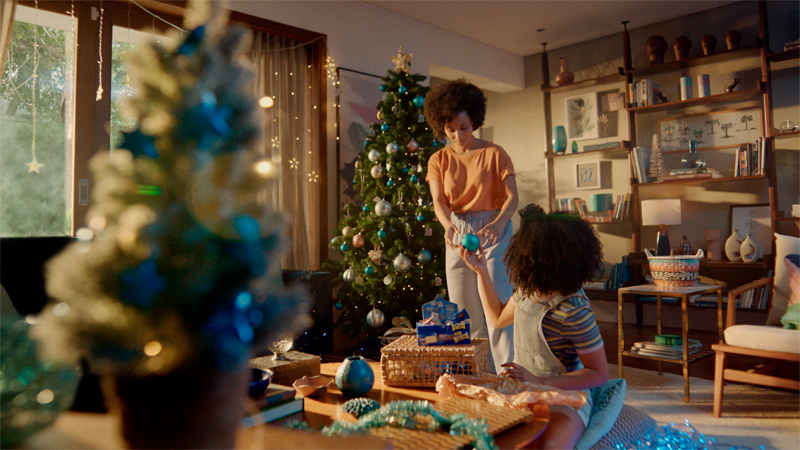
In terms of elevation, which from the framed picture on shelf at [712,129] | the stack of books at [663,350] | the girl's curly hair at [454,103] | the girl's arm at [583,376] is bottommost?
the stack of books at [663,350]

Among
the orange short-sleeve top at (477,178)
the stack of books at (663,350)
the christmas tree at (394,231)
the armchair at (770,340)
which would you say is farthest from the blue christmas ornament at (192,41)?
the stack of books at (663,350)

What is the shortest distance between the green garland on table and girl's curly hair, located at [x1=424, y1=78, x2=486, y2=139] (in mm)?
1985

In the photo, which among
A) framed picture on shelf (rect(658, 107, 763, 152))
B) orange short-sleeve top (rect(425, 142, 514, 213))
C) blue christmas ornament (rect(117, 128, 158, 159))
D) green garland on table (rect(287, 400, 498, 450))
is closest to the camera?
blue christmas ornament (rect(117, 128, 158, 159))

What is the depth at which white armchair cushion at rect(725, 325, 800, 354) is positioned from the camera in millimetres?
2227

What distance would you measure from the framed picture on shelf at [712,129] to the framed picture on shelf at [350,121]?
10.2ft

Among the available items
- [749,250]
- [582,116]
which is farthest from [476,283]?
[582,116]

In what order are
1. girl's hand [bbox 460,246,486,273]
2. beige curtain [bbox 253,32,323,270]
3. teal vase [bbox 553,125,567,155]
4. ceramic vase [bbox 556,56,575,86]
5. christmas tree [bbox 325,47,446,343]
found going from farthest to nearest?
teal vase [bbox 553,125,567,155]
ceramic vase [bbox 556,56,575,86]
beige curtain [bbox 253,32,323,270]
christmas tree [bbox 325,47,446,343]
girl's hand [bbox 460,246,486,273]

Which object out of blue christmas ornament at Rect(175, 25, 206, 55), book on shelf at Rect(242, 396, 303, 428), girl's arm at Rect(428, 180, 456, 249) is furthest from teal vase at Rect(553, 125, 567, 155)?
blue christmas ornament at Rect(175, 25, 206, 55)

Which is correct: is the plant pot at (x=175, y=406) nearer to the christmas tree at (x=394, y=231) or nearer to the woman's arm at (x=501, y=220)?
the woman's arm at (x=501, y=220)

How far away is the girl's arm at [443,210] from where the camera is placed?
101 inches

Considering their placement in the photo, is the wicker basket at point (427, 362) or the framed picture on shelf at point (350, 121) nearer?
the wicker basket at point (427, 362)

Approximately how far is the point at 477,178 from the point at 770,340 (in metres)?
1.58

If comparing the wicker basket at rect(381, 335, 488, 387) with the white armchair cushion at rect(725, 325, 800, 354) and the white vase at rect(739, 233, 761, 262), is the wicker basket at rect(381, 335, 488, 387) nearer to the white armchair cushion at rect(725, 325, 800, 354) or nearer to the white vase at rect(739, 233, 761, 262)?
the white armchair cushion at rect(725, 325, 800, 354)

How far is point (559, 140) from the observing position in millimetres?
5578
